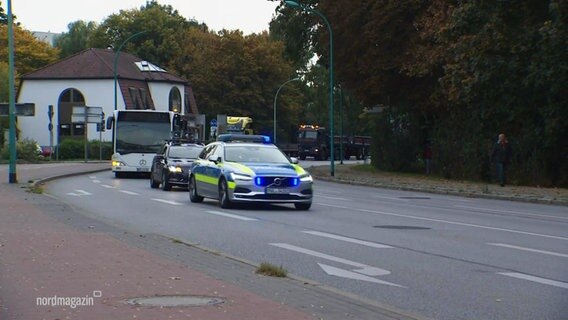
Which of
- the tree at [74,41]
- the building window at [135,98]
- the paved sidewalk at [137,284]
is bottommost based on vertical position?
the paved sidewalk at [137,284]

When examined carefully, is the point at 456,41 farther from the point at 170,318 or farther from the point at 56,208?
the point at 170,318

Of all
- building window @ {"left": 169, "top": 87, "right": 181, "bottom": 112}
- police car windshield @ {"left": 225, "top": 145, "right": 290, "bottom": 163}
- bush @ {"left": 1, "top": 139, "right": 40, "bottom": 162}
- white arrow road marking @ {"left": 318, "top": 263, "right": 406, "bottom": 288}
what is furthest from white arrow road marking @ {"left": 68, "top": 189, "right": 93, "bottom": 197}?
building window @ {"left": 169, "top": 87, "right": 181, "bottom": 112}

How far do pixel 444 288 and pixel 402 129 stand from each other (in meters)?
40.1

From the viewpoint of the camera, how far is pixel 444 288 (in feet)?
35.2

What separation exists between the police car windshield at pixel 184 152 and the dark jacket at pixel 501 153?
10.8 metres

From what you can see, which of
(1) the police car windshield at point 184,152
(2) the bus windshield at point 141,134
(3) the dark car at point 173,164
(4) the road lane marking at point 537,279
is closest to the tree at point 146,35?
(2) the bus windshield at point 141,134

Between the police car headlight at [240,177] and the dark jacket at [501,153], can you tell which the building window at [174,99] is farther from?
the police car headlight at [240,177]

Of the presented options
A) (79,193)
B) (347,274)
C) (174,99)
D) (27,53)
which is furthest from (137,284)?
(27,53)

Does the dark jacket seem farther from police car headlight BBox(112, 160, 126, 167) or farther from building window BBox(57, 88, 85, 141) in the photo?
building window BBox(57, 88, 85, 141)

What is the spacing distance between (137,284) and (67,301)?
1199mm

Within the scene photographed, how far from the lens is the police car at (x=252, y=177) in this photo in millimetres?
21969

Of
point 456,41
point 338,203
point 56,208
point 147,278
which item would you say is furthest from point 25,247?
point 456,41

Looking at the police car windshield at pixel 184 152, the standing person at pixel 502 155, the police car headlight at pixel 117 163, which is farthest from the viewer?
the police car headlight at pixel 117 163

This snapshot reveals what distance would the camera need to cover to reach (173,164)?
31.1 metres
